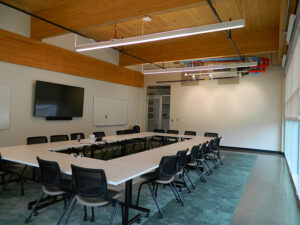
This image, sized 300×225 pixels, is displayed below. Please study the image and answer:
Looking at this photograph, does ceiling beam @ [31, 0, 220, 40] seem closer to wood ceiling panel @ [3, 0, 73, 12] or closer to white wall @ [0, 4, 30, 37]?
wood ceiling panel @ [3, 0, 73, 12]

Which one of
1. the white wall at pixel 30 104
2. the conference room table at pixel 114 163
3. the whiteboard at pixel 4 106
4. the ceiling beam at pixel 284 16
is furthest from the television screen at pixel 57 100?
the ceiling beam at pixel 284 16

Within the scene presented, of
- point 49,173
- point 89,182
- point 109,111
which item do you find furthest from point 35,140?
point 109,111

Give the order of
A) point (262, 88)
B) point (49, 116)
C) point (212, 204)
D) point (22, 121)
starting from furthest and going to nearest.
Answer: point (262, 88)
point (49, 116)
point (22, 121)
point (212, 204)

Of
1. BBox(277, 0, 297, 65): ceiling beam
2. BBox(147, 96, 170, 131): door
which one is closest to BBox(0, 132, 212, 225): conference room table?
BBox(277, 0, 297, 65): ceiling beam

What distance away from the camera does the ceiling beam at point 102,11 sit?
4.22 m

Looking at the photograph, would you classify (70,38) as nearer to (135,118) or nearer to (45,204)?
(135,118)

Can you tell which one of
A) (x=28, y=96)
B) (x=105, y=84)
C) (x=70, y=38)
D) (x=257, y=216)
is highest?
(x=70, y=38)

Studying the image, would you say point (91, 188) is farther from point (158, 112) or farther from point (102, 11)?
point (158, 112)

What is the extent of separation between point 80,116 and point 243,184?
578cm

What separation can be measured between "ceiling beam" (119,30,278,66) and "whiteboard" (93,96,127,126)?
7.11 ft

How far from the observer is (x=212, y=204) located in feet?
12.0

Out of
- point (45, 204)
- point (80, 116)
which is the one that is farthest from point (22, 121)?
point (45, 204)

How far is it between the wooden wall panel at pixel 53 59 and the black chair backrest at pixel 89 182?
4825 millimetres

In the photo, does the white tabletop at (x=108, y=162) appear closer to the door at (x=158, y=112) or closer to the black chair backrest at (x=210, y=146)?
the black chair backrest at (x=210, y=146)
